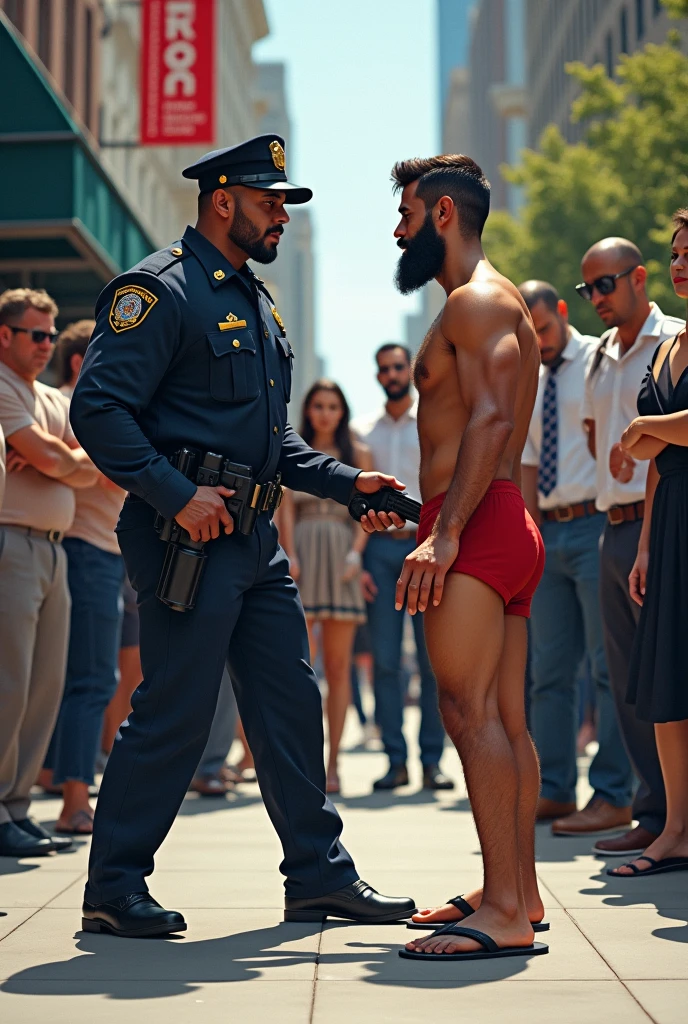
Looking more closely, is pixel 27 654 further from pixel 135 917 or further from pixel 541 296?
pixel 541 296

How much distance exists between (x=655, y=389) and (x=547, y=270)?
89.2ft

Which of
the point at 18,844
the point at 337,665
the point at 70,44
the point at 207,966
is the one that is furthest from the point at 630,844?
A: the point at 70,44

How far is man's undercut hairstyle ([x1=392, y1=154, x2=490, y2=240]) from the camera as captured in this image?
4785mm

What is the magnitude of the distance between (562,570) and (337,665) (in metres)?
2.34

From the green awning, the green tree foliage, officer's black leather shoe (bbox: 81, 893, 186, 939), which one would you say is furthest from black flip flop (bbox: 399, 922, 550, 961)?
the green tree foliage

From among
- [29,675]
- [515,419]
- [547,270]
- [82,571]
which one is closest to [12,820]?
[29,675]

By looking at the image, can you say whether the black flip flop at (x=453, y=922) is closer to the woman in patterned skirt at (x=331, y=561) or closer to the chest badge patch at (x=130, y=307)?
the chest badge patch at (x=130, y=307)

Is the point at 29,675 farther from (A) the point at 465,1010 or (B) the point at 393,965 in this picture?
(A) the point at 465,1010

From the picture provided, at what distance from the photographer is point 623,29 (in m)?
47.5

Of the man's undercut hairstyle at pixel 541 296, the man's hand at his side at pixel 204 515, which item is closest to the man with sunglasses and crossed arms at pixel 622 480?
the man's undercut hairstyle at pixel 541 296

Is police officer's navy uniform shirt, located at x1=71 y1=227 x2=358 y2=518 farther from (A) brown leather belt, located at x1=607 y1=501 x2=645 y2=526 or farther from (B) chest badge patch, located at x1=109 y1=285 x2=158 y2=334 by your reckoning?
(A) brown leather belt, located at x1=607 y1=501 x2=645 y2=526

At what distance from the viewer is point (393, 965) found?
4.26m

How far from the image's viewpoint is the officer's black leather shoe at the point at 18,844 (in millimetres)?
6367

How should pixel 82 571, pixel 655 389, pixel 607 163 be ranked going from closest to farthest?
pixel 655 389 < pixel 82 571 < pixel 607 163
